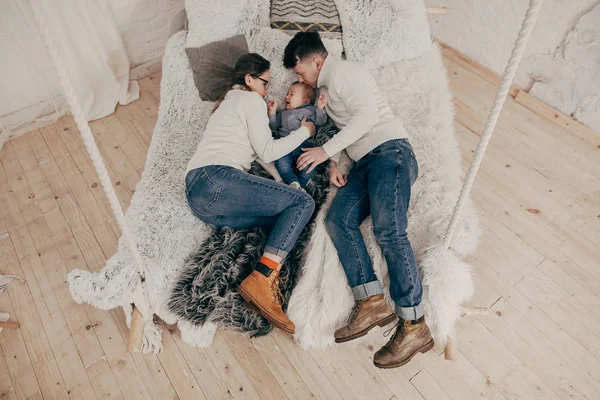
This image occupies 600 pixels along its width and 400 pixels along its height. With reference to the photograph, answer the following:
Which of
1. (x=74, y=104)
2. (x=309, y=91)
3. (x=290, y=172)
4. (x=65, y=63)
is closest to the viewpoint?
(x=74, y=104)

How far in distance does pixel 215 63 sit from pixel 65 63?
2.83 feet

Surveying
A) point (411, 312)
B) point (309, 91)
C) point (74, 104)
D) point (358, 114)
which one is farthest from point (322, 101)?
point (74, 104)

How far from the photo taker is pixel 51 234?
6.53 ft

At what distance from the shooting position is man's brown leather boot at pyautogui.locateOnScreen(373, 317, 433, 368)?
1380mm

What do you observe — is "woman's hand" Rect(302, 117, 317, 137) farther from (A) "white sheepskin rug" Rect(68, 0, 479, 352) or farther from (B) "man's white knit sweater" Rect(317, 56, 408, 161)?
(A) "white sheepskin rug" Rect(68, 0, 479, 352)

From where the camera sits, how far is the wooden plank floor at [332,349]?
5.05ft

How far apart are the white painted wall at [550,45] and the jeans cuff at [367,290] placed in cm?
166

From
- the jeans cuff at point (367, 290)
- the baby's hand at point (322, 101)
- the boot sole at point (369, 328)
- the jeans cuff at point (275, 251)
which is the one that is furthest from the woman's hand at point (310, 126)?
the boot sole at point (369, 328)

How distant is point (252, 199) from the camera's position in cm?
153

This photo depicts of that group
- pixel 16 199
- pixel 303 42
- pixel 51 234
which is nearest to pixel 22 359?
pixel 51 234

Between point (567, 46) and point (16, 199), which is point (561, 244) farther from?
point (16, 199)

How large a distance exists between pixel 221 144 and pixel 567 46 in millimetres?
1865

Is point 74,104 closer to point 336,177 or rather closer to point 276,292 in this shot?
point 276,292

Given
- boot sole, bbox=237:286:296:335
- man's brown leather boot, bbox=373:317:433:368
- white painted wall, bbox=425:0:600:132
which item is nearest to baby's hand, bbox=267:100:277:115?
boot sole, bbox=237:286:296:335
